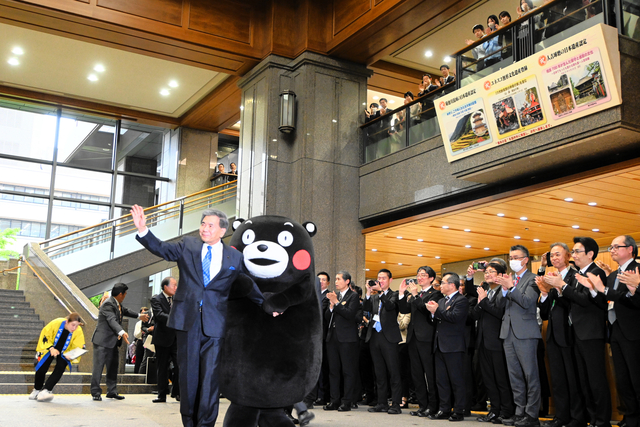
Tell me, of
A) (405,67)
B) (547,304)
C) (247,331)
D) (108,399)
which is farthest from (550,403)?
(405,67)

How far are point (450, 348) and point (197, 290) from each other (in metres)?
3.49

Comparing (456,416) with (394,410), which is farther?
(394,410)

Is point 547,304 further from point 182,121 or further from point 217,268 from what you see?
point 182,121

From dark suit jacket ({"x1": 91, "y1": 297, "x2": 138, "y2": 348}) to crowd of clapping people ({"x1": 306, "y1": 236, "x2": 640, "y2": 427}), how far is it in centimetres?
292

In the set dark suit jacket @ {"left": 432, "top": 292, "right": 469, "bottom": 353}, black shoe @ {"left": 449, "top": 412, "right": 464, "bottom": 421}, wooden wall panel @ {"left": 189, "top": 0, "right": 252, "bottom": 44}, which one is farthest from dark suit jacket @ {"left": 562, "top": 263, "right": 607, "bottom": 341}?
wooden wall panel @ {"left": 189, "top": 0, "right": 252, "bottom": 44}

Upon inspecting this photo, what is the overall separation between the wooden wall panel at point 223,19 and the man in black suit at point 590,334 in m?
8.32

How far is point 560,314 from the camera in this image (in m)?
5.79

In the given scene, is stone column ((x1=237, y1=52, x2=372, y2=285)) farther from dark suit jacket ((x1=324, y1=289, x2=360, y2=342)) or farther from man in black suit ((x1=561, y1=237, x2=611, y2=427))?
man in black suit ((x1=561, y1=237, x2=611, y2=427))

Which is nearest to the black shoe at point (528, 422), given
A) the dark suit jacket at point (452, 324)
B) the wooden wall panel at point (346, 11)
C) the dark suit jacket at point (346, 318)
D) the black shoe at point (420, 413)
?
the dark suit jacket at point (452, 324)

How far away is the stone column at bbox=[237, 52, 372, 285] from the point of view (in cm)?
1147

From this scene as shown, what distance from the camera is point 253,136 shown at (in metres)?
12.1

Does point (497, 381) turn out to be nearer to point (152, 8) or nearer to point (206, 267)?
point (206, 267)

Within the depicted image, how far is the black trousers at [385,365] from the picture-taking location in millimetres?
7301

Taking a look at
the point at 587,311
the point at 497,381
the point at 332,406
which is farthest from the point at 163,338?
the point at 587,311
